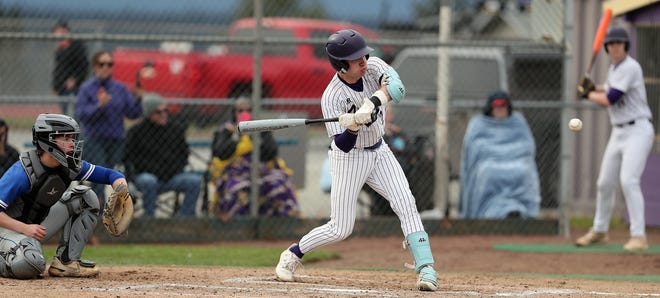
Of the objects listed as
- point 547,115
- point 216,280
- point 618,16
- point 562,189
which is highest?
point 618,16

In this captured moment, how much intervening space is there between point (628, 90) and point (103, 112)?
470cm

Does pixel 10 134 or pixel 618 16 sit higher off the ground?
pixel 618 16

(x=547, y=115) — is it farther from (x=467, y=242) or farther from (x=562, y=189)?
(x=467, y=242)

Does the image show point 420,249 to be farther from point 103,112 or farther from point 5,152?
point 5,152

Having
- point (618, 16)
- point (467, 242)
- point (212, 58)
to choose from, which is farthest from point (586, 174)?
point (212, 58)

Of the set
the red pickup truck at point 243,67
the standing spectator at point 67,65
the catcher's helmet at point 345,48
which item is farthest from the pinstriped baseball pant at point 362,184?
the red pickup truck at point 243,67

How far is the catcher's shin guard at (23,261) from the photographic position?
6852mm

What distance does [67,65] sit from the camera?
1140 cm

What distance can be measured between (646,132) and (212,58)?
635 cm

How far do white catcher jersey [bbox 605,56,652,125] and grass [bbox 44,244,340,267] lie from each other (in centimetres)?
278

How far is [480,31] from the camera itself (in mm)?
16391

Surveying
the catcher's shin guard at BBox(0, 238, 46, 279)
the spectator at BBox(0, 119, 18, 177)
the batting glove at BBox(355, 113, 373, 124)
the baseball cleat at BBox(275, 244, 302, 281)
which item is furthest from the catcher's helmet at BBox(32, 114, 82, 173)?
the spectator at BBox(0, 119, 18, 177)

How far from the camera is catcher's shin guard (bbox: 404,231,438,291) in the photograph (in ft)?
21.8

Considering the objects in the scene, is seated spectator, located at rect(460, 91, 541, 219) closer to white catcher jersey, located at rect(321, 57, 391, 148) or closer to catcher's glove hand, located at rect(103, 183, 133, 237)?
white catcher jersey, located at rect(321, 57, 391, 148)
